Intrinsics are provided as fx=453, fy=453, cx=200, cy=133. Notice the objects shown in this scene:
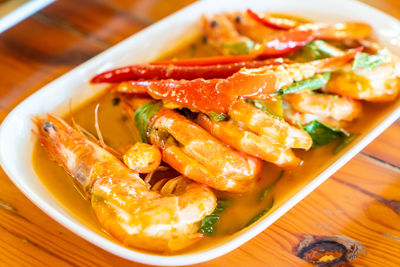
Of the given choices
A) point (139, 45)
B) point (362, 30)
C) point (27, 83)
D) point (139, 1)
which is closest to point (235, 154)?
point (139, 45)

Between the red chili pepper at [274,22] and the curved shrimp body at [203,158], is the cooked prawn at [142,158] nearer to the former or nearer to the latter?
the curved shrimp body at [203,158]

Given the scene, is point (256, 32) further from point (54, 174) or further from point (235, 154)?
point (54, 174)

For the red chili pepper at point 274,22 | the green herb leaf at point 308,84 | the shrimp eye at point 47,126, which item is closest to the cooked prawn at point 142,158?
the shrimp eye at point 47,126

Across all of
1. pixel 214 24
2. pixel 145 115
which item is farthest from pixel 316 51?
pixel 145 115

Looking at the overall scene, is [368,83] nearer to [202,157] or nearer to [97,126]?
[202,157]

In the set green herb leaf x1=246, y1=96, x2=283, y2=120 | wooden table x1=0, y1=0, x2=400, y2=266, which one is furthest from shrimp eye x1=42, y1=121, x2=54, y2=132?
green herb leaf x1=246, y1=96, x2=283, y2=120

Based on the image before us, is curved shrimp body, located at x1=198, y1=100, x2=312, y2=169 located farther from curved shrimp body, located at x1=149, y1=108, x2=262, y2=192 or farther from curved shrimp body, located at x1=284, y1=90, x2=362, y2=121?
curved shrimp body, located at x1=284, y1=90, x2=362, y2=121
